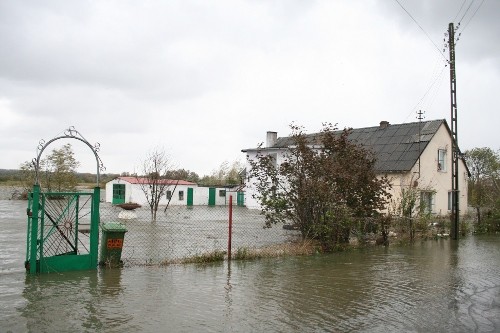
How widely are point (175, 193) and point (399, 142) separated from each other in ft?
81.3

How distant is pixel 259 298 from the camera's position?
325 inches

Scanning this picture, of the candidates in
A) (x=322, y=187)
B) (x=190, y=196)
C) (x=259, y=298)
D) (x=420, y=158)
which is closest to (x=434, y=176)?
(x=420, y=158)

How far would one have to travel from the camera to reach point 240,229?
22125 millimetres

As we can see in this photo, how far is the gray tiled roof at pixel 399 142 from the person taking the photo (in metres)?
27.4

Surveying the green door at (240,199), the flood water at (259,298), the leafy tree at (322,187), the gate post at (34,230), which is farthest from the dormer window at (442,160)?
the gate post at (34,230)

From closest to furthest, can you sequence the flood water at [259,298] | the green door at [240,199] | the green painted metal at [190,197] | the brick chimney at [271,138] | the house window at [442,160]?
the flood water at [259,298]
the house window at [442,160]
the brick chimney at [271,138]
the green painted metal at [190,197]
the green door at [240,199]

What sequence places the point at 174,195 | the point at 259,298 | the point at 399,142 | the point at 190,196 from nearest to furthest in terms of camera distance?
1. the point at 259,298
2. the point at 399,142
3. the point at 174,195
4. the point at 190,196

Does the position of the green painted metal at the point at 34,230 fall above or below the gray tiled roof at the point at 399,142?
below

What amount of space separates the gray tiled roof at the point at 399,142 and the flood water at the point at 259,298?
604 inches

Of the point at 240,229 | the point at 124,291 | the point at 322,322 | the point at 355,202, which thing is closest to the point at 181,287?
the point at 124,291

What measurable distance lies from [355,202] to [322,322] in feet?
31.6

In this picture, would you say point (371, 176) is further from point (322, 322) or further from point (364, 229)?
point (322, 322)

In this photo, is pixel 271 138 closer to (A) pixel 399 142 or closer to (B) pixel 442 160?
(A) pixel 399 142

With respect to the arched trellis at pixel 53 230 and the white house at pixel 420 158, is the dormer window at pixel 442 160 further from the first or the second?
the arched trellis at pixel 53 230
